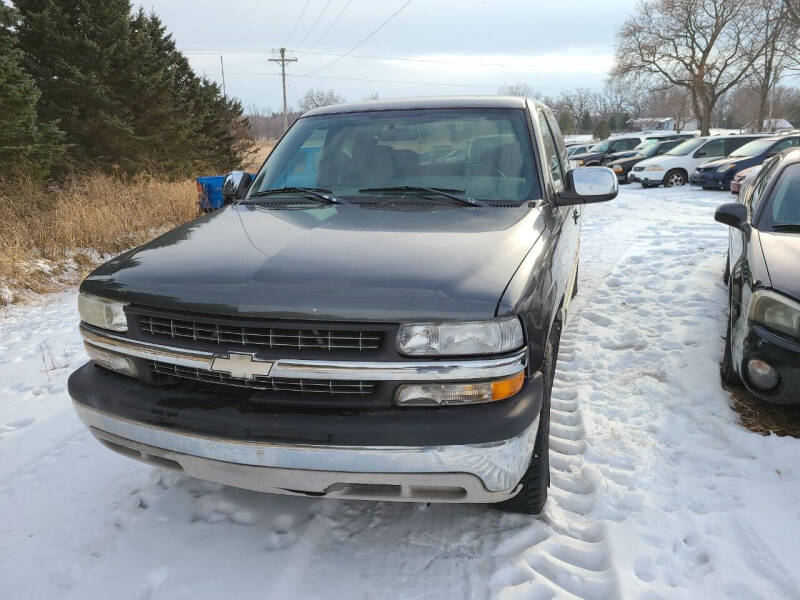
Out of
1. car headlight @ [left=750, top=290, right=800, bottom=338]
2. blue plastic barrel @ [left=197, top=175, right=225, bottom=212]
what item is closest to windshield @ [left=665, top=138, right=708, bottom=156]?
blue plastic barrel @ [left=197, top=175, right=225, bottom=212]

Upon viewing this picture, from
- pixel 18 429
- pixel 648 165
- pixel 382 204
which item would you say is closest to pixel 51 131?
pixel 18 429

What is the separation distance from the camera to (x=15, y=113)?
11.4 meters

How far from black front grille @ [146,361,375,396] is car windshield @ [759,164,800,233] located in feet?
11.4

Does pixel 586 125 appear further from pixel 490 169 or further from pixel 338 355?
pixel 338 355

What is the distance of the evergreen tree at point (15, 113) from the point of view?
35.7 feet

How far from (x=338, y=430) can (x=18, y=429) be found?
2.76m

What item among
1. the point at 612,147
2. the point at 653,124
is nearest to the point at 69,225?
the point at 612,147

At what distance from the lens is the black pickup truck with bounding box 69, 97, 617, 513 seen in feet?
6.35

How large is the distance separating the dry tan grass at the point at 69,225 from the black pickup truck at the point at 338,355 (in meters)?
5.22

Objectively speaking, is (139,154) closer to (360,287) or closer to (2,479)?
(2,479)

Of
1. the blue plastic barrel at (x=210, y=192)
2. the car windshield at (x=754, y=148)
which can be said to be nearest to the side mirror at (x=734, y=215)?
the blue plastic barrel at (x=210, y=192)

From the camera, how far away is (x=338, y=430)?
193 cm

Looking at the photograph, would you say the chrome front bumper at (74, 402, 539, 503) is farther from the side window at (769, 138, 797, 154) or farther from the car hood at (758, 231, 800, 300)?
the side window at (769, 138, 797, 154)

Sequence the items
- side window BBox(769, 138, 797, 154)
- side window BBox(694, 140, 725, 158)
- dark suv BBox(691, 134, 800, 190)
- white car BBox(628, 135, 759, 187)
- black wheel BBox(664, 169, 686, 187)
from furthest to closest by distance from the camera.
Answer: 1. black wheel BBox(664, 169, 686, 187)
2. white car BBox(628, 135, 759, 187)
3. side window BBox(694, 140, 725, 158)
4. dark suv BBox(691, 134, 800, 190)
5. side window BBox(769, 138, 797, 154)
